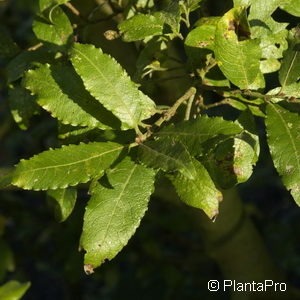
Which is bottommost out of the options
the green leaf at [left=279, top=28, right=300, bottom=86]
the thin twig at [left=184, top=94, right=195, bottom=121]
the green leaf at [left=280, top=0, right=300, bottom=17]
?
the thin twig at [left=184, top=94, right=195, bottom=121]

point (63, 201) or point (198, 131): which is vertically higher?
point (198, 131)

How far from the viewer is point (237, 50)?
2.48 feet

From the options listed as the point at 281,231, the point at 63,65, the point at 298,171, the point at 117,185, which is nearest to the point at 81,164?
the point at 117,185

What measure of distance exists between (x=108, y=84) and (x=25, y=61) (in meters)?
0.28

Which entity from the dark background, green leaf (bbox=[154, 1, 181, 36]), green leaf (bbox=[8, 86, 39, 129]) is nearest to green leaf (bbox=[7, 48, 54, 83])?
green leaf (bbox=[8, 86, 39, 129])

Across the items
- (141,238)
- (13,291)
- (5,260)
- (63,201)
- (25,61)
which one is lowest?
(141,238)

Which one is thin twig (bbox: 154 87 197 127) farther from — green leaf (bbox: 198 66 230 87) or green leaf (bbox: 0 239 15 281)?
green leaf (bbox: 0 239 15 281)

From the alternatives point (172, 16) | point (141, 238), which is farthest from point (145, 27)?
point (141, 238)

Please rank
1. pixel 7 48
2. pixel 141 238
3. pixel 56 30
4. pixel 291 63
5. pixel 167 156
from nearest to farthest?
pixel 167 156 → pixel 291 63 → pixel 56 30 → pixel 7 48 → pixel 141 238

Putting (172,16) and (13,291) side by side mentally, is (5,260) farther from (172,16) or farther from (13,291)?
(172,16)

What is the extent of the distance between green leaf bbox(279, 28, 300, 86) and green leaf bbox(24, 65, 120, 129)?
0.23m

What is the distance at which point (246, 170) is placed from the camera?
0.81 m

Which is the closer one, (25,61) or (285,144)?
(285,144)

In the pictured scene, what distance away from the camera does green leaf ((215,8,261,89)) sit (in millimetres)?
729
